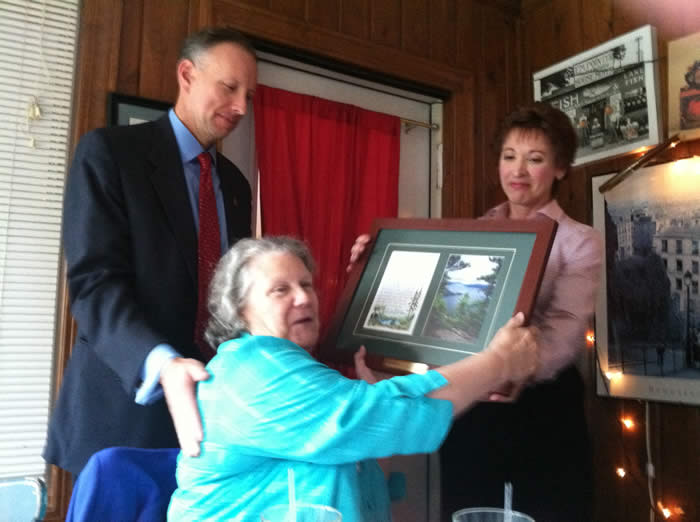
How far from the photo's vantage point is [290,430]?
0.94 meters

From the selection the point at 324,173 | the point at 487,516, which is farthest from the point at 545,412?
the point at 324,173

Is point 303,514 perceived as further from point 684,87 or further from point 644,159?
point 684,87

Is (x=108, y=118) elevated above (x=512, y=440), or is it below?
→ above

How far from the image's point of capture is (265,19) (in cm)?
226

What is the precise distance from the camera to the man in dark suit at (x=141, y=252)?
3.95 feet

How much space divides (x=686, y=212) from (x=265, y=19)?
5.57 feet

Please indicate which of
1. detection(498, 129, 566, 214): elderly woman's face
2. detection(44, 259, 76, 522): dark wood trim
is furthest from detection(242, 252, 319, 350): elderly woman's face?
detection(44, 259, 76, 522): dark wood trim

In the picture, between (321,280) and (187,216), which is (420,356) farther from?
(321,280)

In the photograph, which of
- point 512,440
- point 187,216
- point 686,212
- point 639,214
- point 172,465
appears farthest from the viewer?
point 639,214

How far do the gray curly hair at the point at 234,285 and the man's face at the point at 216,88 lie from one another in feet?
1.38

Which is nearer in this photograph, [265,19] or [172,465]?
[172,465]

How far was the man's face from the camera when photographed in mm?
1486

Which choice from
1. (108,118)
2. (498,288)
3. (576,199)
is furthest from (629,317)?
(108,118)

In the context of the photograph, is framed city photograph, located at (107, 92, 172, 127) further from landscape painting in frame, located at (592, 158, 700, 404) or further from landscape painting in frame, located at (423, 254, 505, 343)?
landscape painting in frame, located at (592, 158, 700, 404)
